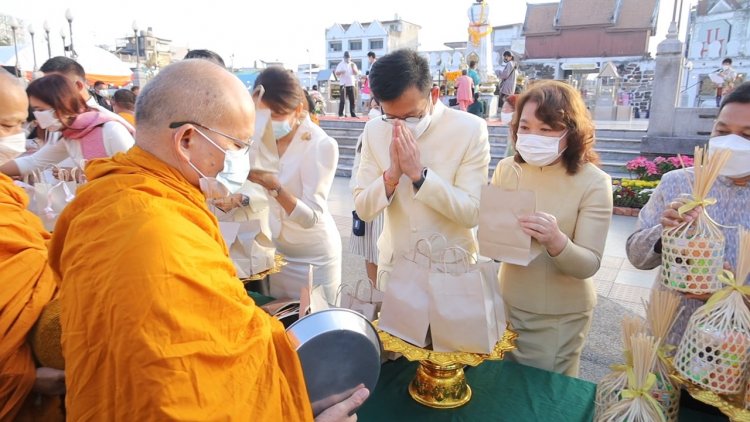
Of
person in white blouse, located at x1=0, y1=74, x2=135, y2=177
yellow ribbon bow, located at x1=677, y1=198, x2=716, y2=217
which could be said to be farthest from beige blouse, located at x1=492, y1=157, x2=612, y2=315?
person in white blouse, located at x1=0, y1=74, x2=135, y2=177

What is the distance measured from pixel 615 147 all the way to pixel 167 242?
36.3 feet

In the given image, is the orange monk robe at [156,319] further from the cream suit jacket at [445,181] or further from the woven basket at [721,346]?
the cream suit jacket at [445,181]

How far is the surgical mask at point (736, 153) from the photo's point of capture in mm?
1451

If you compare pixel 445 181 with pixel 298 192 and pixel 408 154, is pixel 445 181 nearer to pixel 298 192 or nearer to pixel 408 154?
pixel 408 154

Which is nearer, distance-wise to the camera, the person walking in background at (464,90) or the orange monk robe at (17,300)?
the orange monk robe at (17,300)

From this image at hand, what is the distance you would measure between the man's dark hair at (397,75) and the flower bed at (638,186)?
19.1ft

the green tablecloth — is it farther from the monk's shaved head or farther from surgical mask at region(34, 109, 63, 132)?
surgical mask at region(34, 109, 63, 132)

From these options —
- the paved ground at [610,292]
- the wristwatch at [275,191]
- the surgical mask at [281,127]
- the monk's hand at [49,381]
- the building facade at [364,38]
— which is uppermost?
the building facade at [364,38]

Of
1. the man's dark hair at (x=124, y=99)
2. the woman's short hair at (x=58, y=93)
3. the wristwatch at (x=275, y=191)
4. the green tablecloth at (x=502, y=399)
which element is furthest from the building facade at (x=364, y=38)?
the green tablecloth at (x=502, y=399)

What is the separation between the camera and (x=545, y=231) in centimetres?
156

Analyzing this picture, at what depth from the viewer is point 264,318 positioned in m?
1.09

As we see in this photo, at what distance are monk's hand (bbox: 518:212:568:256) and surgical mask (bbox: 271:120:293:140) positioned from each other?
1447 millimetres

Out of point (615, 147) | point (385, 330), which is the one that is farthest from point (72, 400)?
point (615, 147)

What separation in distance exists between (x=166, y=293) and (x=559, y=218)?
1542mm
